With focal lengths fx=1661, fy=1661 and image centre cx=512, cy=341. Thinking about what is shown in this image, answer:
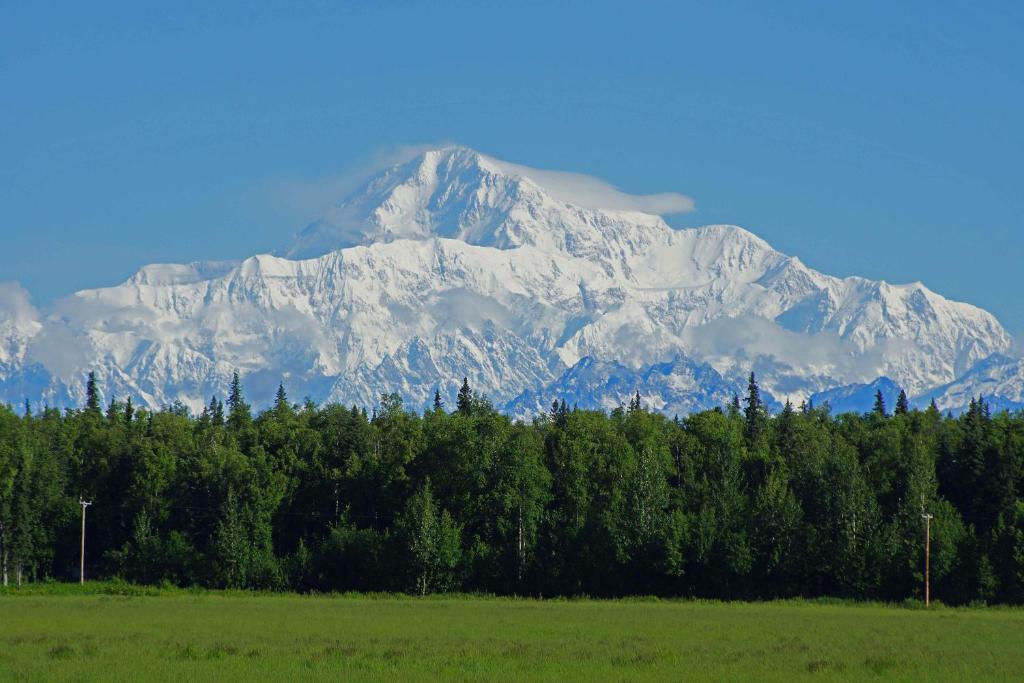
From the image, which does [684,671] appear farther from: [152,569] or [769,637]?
[152,569]

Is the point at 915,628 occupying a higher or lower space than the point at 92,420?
lower

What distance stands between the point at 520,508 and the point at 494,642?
49.5 meters

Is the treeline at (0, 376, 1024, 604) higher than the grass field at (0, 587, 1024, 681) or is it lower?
higher

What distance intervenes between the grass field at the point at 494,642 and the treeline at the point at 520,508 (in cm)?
1239

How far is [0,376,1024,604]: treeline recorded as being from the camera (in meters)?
100

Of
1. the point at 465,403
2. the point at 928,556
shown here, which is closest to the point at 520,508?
the point at 928,556

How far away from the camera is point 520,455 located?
112 meters

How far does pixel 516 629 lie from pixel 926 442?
65695 mm

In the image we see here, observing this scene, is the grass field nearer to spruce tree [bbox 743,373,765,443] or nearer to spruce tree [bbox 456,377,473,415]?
spruce tree [bbox 743,373,765,443]

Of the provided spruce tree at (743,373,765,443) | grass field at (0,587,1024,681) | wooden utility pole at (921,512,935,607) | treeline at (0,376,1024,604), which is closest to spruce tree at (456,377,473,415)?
treeline at (0,376,1024,604)

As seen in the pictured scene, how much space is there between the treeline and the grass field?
488 inches

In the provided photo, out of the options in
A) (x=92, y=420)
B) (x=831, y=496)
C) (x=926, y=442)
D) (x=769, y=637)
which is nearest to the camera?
(x=769, y=637)

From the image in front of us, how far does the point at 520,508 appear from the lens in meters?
109

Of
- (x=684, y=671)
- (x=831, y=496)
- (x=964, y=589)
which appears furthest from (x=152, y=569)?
(x=684, y=671)
